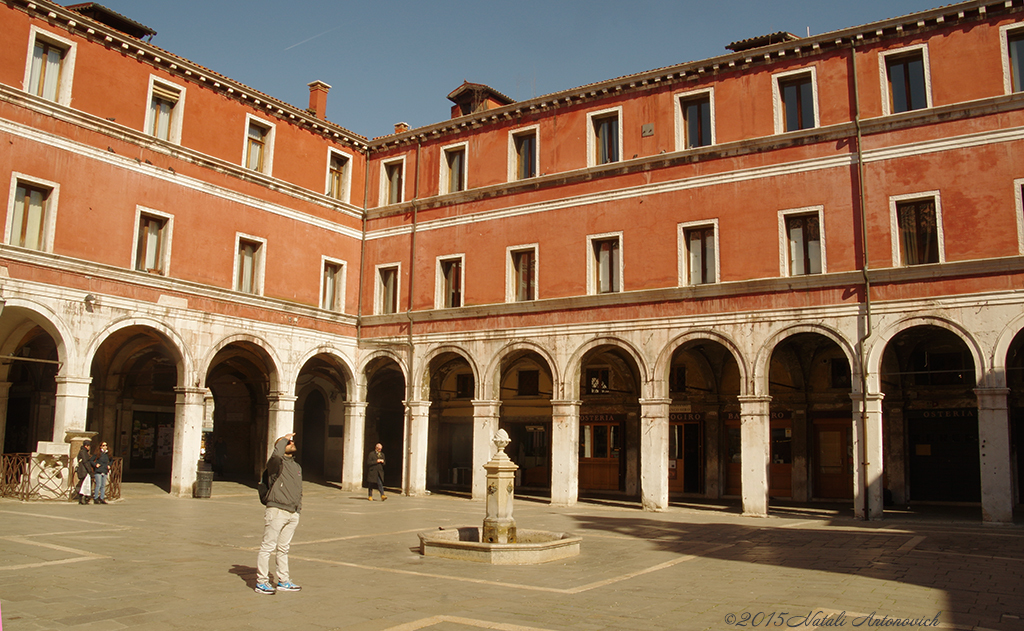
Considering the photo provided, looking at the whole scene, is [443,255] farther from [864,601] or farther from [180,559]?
[864,601]

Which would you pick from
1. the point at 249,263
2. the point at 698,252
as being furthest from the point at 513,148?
the point at 249,263

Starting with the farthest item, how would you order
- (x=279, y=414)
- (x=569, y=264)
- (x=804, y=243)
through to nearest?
(x=279, y=414) < (x=569, y=264) < (x=804, y=243)

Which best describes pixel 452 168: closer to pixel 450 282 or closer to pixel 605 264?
pixel 450 282

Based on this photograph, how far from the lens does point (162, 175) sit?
21.8 metres

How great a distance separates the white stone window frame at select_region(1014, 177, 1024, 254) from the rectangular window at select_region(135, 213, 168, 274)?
67.7 feet

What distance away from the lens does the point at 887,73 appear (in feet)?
63.6

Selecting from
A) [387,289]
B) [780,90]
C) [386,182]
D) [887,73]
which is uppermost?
[780,90]

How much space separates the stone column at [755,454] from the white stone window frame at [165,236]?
15.4 meters

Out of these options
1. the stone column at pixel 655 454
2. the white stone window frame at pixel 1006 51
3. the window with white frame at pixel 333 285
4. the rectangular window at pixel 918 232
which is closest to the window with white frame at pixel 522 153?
the window with white frame at pixel 333 285

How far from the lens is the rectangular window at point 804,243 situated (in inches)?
778

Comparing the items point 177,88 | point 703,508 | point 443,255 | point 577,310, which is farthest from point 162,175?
point 703,508

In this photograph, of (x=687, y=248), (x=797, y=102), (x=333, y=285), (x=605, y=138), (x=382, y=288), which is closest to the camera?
(x=797, y=102)

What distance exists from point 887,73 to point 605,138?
746 cm

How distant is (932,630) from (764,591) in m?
2.18
